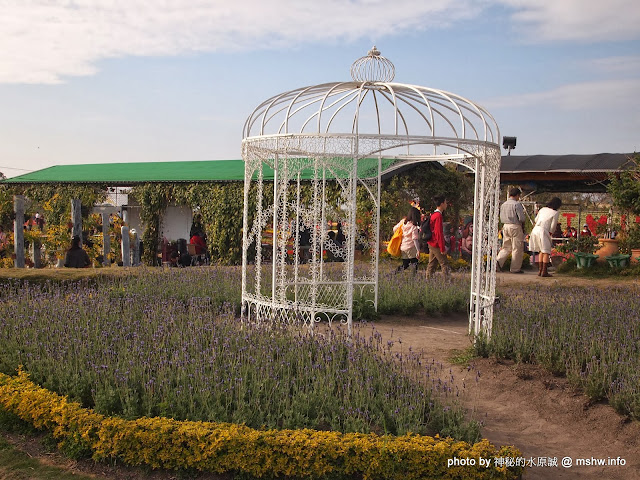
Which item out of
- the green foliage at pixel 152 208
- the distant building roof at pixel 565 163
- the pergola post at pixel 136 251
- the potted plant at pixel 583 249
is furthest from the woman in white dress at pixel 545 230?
the green foliage at pixel 152 208

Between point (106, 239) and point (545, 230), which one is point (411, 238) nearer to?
point (545, 230)

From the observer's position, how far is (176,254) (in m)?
18.7

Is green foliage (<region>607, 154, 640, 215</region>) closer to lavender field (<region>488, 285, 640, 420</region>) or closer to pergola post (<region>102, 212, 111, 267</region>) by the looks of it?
lavender field (<region>488, 285, 640, 420</region>)

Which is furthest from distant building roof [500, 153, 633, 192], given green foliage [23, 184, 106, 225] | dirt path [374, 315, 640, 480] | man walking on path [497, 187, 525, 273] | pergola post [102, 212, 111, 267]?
green foliage [23, 184, 106, 225]

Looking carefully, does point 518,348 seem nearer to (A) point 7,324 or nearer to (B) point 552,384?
(B) point 552,384

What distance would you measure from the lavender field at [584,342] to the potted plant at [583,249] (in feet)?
18.6

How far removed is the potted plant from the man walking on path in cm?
133

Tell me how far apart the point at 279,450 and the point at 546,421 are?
102 inches

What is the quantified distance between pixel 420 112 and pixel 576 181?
12.0 meters

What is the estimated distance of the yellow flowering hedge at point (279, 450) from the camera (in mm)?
4344

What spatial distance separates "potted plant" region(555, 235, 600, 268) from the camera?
1450 centimetres

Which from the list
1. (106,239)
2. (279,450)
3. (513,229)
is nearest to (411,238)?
(513,229)

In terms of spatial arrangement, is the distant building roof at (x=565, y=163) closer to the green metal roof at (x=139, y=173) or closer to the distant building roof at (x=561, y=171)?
the distant building roof at (x=561, y=171)

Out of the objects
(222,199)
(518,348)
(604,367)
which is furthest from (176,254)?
(604,367)
